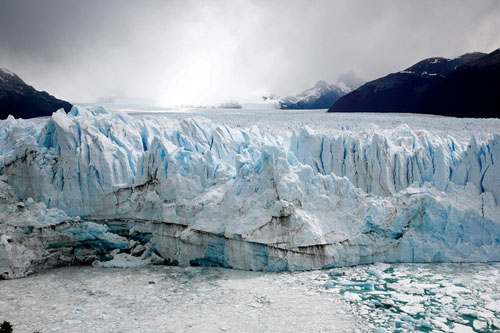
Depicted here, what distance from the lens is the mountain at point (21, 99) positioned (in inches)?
643

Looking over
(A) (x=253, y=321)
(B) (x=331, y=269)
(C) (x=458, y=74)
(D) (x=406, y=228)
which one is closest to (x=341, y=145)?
(D) (x=406, y=228)

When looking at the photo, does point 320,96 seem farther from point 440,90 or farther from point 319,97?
point 440,90

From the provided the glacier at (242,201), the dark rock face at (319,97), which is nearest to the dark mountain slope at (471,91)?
the glacier at (242,201)

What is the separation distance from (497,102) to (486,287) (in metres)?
9.77

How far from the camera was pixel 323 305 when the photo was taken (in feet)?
20.9

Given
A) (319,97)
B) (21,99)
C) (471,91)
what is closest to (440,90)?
(471,91)

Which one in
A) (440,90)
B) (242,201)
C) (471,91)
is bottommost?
(242,201)

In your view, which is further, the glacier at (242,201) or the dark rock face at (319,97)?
the dark rock face at (319,97)

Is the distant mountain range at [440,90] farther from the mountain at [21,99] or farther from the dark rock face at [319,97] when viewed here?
the mountain at [21,99]

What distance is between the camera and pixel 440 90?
16547 millimetres

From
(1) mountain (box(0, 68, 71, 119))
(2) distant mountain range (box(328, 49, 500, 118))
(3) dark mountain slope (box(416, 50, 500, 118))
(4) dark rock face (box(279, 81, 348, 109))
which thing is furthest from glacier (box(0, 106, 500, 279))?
(4) dark rock face (box(279, 81, 348, 109))

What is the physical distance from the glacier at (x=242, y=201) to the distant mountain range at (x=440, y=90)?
15.3 ft

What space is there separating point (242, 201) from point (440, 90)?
12379 mm

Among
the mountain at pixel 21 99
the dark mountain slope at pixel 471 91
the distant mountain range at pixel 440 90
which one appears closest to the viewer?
the dark mountain slope at pixel 471 91
